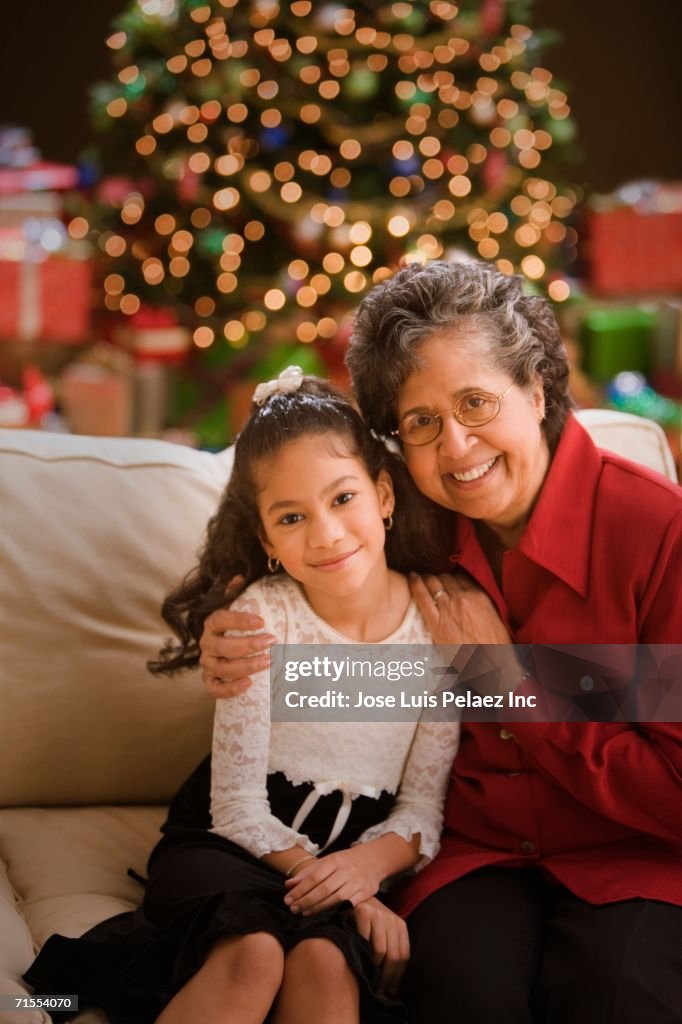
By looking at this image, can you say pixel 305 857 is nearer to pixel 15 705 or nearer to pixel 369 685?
pixel 369 685

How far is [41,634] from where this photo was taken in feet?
5.52

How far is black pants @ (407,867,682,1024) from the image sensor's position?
123 centimetres

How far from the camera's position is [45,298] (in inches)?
182

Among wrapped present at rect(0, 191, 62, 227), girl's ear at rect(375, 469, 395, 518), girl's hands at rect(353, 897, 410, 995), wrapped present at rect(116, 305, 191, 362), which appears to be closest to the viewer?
girl's hands at rect(353, 897, 410, 995)

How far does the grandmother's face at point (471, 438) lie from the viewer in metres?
1.42

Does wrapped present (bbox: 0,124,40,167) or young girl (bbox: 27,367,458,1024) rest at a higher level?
wrapped present (bbox: 0,124,40,167)

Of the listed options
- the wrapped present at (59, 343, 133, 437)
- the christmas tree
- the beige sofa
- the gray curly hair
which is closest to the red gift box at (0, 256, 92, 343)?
the wrapped present at (59, 343, 133, 437)

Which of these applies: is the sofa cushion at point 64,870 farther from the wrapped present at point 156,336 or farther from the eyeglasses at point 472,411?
the wrapped present at point 156,336

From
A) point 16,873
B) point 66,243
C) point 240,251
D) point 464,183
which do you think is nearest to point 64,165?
point 66,243

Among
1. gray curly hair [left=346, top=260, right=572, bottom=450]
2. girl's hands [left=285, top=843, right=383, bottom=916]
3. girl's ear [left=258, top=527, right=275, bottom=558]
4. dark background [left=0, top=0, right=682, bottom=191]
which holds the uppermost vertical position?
dark background [left=0, top=0, right=682, bottom=191]

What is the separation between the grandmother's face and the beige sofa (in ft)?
1.60

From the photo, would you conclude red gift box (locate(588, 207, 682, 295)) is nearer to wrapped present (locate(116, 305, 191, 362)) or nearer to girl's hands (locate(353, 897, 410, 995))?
wrapped present (locate(116, 305, 191, 362))

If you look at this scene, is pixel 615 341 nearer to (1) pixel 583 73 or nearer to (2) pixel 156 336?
(1) pixel 583 73

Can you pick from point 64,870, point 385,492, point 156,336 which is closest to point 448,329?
point 385,492
